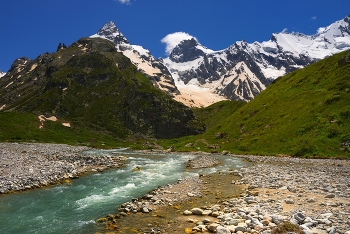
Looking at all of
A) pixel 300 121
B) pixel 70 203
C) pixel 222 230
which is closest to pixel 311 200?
pixel 222 230

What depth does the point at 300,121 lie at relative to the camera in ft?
192

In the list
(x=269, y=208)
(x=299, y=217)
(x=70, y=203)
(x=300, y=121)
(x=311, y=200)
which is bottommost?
(x=70, y=203)

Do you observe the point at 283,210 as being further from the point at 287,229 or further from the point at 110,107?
the point at 110,107

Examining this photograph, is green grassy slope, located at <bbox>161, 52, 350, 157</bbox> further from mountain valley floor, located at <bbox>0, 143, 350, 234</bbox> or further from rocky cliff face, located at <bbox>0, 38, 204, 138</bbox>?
rocky cliff face, located at <bbox>0, 38, 204, 138</bbox>

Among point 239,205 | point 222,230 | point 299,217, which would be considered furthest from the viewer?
point 239,205

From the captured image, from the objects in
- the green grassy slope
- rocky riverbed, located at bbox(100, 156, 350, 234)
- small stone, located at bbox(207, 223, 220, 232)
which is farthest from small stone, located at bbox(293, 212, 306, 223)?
the green grassy slope

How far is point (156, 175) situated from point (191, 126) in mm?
139040

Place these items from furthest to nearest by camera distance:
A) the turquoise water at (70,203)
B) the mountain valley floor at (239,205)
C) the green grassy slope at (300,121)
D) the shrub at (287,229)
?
the green grassy slope at (300,121) < the turquoise water at (70,203) < the mountain valley floor at (239,205) < the shrub at (287,229)

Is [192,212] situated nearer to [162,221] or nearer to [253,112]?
[162,221]

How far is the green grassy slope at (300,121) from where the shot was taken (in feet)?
162

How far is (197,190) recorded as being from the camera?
82.0 feet

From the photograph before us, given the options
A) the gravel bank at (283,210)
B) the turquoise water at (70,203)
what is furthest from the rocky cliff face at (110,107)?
the gravel bank at (283,210)

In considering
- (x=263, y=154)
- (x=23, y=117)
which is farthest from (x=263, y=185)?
(x=23, y=117)

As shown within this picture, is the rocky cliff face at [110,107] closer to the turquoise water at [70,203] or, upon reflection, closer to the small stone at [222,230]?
the turquoise water at [70,203]
